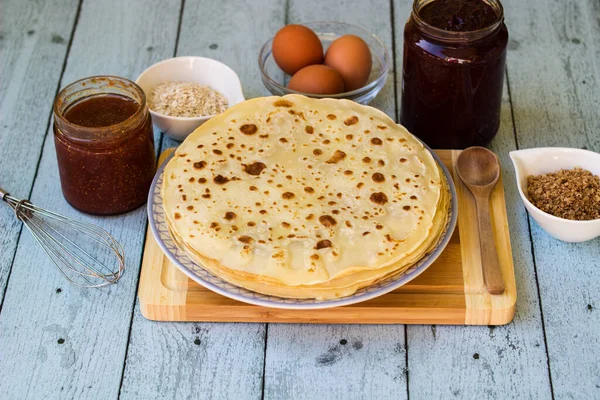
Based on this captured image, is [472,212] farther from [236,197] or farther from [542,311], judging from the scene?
[236,197]

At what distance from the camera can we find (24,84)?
242cm

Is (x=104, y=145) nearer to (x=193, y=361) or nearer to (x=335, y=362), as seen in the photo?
(x=193, y=361)

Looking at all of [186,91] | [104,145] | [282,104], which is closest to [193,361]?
[104,145]

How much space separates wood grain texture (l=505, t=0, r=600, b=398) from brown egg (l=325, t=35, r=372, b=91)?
46 cm

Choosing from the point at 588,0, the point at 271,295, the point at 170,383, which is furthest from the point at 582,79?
the point at 170,383

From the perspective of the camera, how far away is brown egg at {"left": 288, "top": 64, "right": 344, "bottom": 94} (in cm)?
216

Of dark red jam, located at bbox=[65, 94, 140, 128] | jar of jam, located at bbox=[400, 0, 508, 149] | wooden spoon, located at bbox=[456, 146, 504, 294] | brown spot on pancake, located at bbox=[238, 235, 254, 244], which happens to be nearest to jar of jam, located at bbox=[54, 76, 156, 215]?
dark red jam, located at bbox=[65, 94, 140, 128]

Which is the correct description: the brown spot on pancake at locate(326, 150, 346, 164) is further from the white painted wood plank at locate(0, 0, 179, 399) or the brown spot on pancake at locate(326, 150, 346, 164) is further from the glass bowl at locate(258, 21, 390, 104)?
the white painted wood plank at locate(0, 0, 179, 399)

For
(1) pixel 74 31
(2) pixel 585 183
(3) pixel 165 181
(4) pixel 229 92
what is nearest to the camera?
(3) pixel 165 181

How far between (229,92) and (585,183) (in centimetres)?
96

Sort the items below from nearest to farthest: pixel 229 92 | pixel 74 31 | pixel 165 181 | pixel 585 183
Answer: pixel 165 181
pixel 585 183
pixel 229 92
pixel 74 31

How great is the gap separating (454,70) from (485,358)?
0.69 meters

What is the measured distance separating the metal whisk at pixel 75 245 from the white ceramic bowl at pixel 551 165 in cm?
96

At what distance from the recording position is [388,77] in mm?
2467
